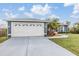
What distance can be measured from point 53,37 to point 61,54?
66 cm

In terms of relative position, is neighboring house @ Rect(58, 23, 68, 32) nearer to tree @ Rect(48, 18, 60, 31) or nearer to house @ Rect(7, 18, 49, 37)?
tree @ Rect(48, 18, 60, 31)

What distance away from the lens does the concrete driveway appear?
4.68 meters

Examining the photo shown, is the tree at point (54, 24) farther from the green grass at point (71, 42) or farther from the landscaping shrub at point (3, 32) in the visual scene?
the landscaping shrub at point (3, 32)

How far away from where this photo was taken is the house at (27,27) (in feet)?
16.3

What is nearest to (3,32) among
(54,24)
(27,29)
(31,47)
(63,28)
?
(27,29)

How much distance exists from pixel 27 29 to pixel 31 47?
574 millimetres

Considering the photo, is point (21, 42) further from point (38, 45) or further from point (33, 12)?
point (33, 12)

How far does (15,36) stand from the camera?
5.07m

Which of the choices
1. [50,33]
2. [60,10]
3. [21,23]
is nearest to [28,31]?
[21,23]

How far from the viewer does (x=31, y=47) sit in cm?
483

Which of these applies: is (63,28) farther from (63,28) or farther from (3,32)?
(3,32)

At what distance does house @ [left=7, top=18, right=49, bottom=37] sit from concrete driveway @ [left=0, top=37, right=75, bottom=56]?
149 mm

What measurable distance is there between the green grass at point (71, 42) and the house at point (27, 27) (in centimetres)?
49

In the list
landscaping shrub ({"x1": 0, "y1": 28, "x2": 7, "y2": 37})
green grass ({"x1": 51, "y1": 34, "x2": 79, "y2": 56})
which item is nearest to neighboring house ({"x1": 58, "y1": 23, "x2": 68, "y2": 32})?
green grass ({"x1": 51, "y1": 34, "x2": 79, "y2": 56})
